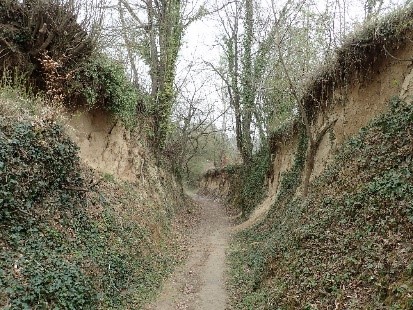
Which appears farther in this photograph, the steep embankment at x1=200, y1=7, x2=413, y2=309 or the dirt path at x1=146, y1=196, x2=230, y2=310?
the dirt path at x1=146, y1=196, x2=230, y2=310

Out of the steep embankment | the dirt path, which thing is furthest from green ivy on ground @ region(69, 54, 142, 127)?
the steep embankment

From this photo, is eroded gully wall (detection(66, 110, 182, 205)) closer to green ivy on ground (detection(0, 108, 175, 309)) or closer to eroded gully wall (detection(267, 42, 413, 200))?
green ivy on ground (detection(0, 108, 175, 309))

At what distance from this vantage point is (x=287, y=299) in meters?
7.00

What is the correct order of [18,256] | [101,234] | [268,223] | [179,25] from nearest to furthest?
[18,256] → [101,234] → [268,223] → [179,25]

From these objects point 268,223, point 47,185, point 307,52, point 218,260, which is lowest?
point 218,260

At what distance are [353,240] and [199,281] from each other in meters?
5.31

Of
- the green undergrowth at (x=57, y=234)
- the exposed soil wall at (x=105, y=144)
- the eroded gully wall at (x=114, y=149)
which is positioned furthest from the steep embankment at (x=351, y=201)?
the exposed soil wall at (x=105, y=144)

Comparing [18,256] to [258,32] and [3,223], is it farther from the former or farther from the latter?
[258,32]

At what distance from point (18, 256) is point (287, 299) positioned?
473 cm

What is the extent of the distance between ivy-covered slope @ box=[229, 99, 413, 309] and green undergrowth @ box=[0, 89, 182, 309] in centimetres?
282

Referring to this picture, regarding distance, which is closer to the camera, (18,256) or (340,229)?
(18,256)

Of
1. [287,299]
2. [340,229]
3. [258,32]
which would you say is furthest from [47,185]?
[258,32]

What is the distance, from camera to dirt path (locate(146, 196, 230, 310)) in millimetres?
9091

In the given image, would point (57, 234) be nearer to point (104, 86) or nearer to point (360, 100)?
point (104, 86)
